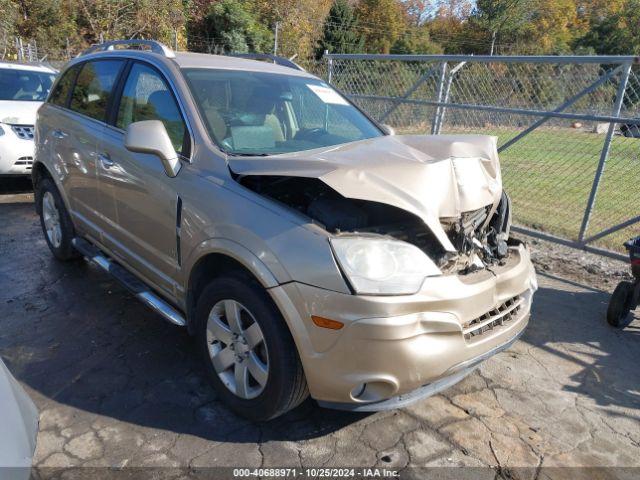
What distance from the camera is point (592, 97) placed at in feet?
17.7

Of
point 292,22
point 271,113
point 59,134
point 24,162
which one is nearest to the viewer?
point 271,113

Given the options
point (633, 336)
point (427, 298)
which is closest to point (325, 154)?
point (427, 298)

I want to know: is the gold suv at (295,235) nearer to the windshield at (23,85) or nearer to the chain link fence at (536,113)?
the chain link fence at (536,113)

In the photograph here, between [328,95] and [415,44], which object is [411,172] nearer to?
[328,95]

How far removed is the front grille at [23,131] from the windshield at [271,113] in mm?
5117

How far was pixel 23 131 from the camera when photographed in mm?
7125

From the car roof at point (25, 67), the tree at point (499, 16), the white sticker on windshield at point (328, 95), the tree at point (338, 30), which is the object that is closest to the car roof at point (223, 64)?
the white sticker on windshield at point (328, 95)

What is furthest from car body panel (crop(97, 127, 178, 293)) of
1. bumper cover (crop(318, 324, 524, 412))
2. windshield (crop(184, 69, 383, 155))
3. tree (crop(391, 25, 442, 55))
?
tree (crop(391, 25, 442, 55))

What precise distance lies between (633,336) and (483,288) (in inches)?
90.4

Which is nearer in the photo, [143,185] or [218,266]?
[218,266]

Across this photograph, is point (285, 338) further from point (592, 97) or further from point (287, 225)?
point (592, 97)

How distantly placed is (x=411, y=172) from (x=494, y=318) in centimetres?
88

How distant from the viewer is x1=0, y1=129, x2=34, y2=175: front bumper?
690 cm

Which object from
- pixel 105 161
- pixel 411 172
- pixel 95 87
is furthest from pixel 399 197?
pixel 95 87
